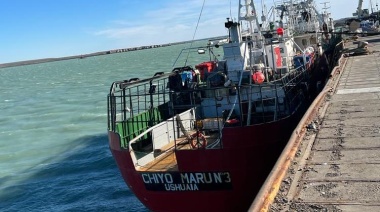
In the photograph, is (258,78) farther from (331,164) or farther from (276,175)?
(276,175)

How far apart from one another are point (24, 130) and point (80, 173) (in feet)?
48.2

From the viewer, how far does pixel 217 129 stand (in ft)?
45.3

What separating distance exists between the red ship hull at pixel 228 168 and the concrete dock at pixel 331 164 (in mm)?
1832

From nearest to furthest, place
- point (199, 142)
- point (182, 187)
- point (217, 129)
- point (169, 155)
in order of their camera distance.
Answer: point (182, 187), point (199, 142), point (169, 155), point (217, 129)

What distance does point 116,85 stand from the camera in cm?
1344

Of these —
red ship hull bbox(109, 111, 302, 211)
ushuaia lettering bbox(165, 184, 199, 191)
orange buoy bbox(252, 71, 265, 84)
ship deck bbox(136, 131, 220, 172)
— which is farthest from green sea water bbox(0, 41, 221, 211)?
orange buoy bbox(252, 71, 265, 84)

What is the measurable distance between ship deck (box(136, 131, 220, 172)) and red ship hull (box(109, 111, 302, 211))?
0.44 m

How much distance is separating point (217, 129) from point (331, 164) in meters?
7.00

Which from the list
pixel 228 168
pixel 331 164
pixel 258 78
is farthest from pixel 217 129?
pixel 331 164

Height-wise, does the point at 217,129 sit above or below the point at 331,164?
below

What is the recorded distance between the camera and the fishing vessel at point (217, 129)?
442 inches

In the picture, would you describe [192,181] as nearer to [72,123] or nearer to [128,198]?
[128,198]

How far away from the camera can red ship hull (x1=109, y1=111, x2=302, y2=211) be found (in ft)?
36.2

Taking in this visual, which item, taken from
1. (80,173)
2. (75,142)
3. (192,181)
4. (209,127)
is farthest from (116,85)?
(75,142)
